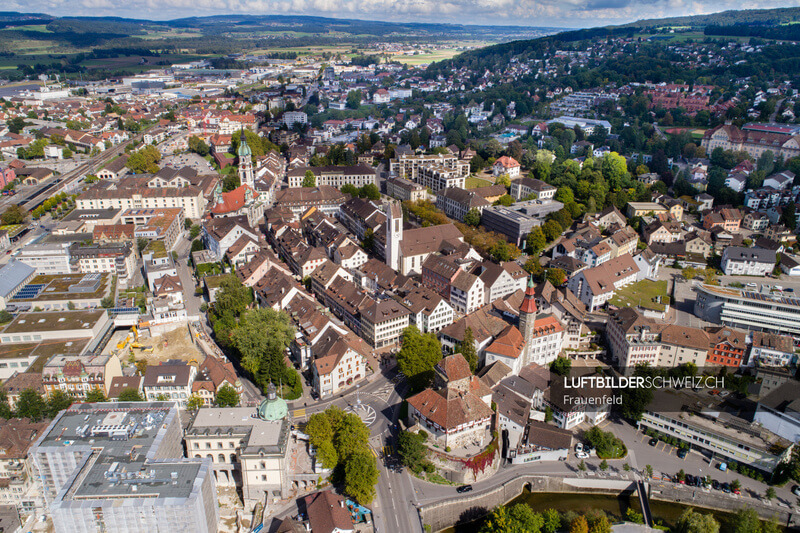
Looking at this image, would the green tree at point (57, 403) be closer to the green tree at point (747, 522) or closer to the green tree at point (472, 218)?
the green tree at point (747, 522)

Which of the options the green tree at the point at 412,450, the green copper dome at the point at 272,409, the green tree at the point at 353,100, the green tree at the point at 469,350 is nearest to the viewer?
the green copper dome at the point at 272,409

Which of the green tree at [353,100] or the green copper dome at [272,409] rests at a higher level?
the green tree at [353,100]

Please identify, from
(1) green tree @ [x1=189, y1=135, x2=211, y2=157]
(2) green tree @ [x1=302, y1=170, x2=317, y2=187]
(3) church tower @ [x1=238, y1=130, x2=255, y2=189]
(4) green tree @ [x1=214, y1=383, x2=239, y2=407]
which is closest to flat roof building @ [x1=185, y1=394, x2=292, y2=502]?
(4) green tree @ [x1=214, y1=383, x2=239, y2=407]

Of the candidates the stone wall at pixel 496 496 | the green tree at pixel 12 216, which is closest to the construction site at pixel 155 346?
the stone wall at pixel 496 496

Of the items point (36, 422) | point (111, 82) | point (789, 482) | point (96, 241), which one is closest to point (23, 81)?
point (111, 82)

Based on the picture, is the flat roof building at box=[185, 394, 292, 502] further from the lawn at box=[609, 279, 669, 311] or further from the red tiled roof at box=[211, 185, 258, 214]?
the red tiled roof at box=[211, 185, 258, 214]

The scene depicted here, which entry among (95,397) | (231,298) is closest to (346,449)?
(95,397)

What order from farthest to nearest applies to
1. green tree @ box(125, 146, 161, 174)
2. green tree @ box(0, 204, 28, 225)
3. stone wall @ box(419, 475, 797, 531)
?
1. green tree @ box(125, 146, 161, 174)
2. green tree @ box(0, 204, 28, 225)
3. stone wall @ box(419, 475, 797, 531)
